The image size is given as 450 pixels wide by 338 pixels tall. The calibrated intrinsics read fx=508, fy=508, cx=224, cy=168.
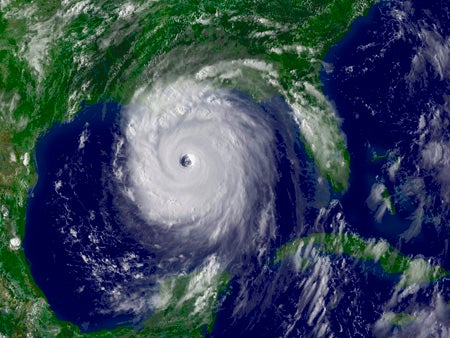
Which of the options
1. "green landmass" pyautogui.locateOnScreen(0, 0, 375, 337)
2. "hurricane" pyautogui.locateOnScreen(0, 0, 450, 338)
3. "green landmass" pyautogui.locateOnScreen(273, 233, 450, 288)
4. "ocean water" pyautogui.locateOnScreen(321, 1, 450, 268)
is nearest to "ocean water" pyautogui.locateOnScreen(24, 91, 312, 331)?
"hurricane" pyautogui.locateOnScreen(0, 0, 450, 338)

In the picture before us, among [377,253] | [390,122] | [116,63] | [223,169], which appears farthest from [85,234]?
[390,122]

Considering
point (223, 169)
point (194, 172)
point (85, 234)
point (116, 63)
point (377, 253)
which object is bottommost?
point (85, 234)

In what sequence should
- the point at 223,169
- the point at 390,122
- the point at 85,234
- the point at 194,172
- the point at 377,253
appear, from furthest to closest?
the point at 377,253
the point at 390,122
the point at 223,169
the point at 194,172
the point at 85,234

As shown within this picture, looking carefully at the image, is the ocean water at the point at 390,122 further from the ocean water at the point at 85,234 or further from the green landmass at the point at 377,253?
the ocean water at the point at 85,234

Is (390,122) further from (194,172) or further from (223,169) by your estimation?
(194,172)

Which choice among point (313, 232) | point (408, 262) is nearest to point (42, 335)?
point (313, 232)

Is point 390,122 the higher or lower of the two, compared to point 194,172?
→ higher
